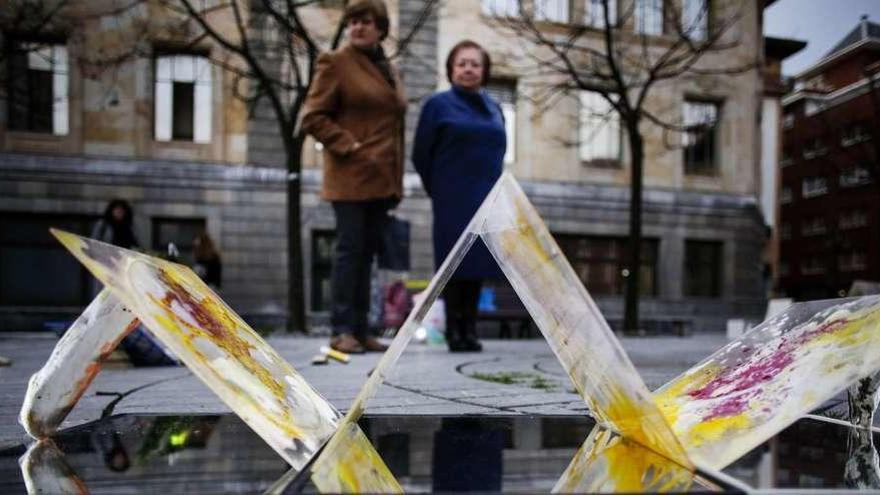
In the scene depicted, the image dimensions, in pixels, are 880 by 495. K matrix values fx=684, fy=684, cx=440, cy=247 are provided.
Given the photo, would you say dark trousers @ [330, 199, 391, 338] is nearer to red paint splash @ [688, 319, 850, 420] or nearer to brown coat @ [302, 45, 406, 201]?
brown coat @ [302, 45, 406, 201]

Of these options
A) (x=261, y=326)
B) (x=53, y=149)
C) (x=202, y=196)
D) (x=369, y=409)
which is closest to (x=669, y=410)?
(x=369, y=409)

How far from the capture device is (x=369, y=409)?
2.04m

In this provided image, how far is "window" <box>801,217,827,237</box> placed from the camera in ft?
137

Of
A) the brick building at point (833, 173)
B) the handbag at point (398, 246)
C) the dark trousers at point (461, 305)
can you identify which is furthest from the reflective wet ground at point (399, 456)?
the handbag at point (398, 246)

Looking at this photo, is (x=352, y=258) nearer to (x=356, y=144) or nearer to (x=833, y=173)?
(x=356, y=144)

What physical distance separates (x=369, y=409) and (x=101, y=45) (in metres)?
14.2

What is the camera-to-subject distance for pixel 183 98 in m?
14.4

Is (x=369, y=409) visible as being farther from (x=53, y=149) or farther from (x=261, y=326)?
(x=53, y=149)

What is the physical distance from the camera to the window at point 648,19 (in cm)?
1703

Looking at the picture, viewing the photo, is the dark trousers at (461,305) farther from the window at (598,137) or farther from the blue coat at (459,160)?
the window at (598,137)

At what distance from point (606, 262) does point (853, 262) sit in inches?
1206

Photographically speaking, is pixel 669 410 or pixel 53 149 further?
pixel 53 149

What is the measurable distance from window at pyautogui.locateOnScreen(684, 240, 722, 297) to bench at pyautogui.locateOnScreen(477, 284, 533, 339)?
296 inches

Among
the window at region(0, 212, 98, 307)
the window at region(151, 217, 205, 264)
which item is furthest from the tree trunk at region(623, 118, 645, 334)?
the window at region(0, 212, 98, 307)
